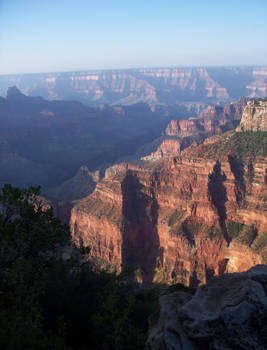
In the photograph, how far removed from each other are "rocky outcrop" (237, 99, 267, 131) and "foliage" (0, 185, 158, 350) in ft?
163

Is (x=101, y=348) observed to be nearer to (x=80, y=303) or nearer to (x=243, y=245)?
(x=80, y=303)

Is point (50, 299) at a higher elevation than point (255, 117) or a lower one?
lower

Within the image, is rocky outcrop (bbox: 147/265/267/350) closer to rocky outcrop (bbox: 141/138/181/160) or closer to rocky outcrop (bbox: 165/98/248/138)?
rocky outcrop (bbox: 141/138/181/160)

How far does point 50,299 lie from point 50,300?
7 cm

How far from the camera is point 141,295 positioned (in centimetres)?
2261

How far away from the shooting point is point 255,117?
199ft

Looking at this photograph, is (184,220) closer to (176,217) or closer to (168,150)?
(176,217)

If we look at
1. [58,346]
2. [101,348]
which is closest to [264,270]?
[101,348]

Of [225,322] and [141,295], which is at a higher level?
[225,322]

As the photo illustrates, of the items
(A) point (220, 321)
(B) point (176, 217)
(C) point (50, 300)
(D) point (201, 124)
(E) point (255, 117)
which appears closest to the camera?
(A) point (220, 321)

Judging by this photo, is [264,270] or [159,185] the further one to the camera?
[159,185]

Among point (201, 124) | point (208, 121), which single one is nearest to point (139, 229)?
point (208, 121)

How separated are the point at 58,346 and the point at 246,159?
142 feet

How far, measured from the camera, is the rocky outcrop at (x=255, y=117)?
59.0m
